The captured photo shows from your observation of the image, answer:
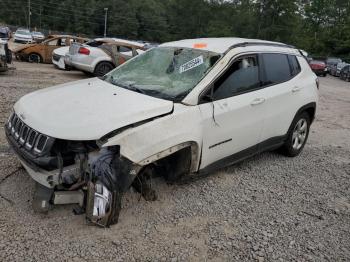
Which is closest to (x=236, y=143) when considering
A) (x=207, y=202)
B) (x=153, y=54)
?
(x=207, y=202)

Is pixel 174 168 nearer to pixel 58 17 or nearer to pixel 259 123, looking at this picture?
pixel 259 123

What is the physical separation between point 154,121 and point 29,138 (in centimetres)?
118

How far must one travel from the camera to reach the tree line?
60031mm

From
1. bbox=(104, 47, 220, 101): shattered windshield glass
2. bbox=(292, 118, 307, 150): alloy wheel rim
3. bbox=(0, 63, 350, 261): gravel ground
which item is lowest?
bbox=(0, 63, 350, 261): gravel ground

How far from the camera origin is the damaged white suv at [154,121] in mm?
3346

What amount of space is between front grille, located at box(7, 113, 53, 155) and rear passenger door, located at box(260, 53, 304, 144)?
283cm

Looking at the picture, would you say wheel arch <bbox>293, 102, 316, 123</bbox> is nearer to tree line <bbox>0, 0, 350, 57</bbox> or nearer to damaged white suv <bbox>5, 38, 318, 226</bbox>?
damaged white suv <bbox>5, 38, 318, 226</bbox>

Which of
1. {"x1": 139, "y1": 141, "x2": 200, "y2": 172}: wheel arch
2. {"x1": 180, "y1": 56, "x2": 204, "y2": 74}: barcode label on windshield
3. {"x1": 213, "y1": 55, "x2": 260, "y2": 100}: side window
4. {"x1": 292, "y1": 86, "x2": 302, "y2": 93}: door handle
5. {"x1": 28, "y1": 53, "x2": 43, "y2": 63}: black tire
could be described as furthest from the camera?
{"x1": 28, "y1": 53, "x2": 43, "y2": 63}: black tire

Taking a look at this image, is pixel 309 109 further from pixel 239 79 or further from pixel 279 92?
pixel 239 79

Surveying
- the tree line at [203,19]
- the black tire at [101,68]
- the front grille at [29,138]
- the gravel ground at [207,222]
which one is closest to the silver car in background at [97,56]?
the black tire at [101,68]

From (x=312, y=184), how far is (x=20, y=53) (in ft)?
49.2

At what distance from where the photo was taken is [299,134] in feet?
19.6

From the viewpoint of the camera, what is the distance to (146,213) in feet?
12.5

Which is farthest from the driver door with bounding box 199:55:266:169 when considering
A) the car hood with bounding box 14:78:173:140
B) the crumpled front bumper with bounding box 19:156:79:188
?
the crumpled front bumper with bounding box 19:156:79:188
